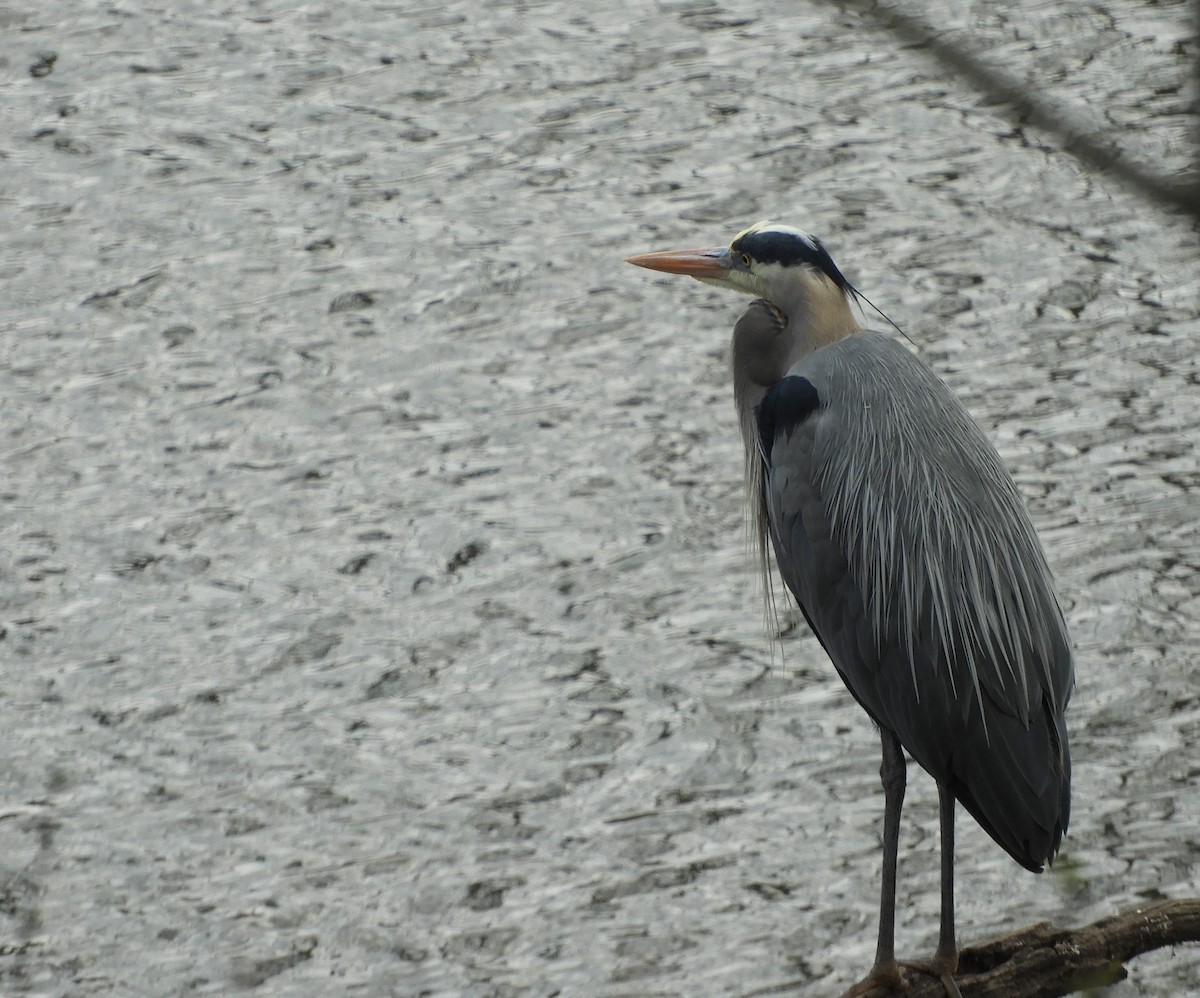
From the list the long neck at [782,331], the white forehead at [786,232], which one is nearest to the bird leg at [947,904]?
the long neck at [782,331]

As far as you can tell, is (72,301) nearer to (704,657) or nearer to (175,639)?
(175,639)

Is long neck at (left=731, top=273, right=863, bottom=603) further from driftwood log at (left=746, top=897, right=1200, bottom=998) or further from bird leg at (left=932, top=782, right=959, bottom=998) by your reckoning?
driftwood log at (left=746, top=897, right=1200, bottom=998)

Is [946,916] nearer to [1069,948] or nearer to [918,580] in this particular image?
[1069,948]

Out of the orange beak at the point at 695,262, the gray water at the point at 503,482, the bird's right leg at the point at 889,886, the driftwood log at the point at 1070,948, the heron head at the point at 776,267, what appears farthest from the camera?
the gray water at the point at 503,482

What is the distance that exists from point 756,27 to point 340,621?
210 inches

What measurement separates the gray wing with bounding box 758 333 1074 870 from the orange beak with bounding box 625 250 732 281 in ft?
1.31

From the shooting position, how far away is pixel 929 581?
3.26 metres

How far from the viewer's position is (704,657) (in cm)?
534

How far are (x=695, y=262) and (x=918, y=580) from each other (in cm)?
97

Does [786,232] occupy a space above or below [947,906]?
above

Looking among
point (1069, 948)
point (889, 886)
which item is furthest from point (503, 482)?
point (1069, 948)

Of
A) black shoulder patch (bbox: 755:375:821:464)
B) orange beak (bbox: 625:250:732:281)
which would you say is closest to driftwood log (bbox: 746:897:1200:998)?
black shoulder patch (bbox: 755:375:821:464)

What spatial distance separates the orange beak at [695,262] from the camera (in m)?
3.85

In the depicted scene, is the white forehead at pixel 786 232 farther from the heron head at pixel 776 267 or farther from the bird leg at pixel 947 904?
the bird leg at pixel 947 904
